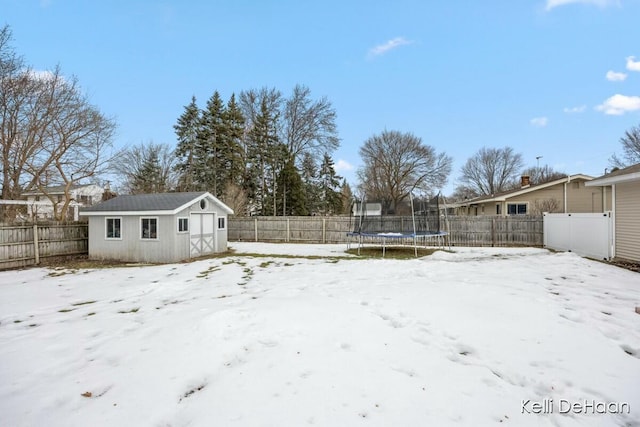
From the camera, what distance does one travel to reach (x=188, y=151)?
25.7m

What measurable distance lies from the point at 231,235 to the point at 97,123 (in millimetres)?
8730

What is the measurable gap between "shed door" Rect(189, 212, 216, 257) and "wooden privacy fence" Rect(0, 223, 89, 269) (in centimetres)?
484

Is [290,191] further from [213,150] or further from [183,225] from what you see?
[183,225]

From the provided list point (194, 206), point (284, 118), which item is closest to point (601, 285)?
point (194, 206)

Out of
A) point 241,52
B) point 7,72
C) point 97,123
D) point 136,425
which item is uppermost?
point 241,52

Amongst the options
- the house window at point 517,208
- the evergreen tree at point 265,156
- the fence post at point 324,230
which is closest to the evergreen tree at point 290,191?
the evergreen tree at point 265,156

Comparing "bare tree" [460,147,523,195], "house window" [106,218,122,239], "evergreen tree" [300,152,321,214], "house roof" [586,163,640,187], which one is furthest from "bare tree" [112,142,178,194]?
"bare tree" [460,147,523,195]

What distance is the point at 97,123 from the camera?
15.1 meters

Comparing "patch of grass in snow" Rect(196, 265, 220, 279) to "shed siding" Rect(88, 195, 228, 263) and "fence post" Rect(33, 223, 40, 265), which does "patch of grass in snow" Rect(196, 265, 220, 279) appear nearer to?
"shed siding" Rect(88, 195, 228, 263)

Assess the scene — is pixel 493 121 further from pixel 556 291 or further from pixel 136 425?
pixel 136 425

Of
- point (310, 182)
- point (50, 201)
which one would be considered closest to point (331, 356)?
point (50, 201)

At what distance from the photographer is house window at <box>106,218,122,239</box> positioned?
1146cm

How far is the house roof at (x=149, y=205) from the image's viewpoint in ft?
35.6

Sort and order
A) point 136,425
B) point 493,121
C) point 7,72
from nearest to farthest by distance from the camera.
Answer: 1. point 136,425
2. point 7,72
3. point 493,121
